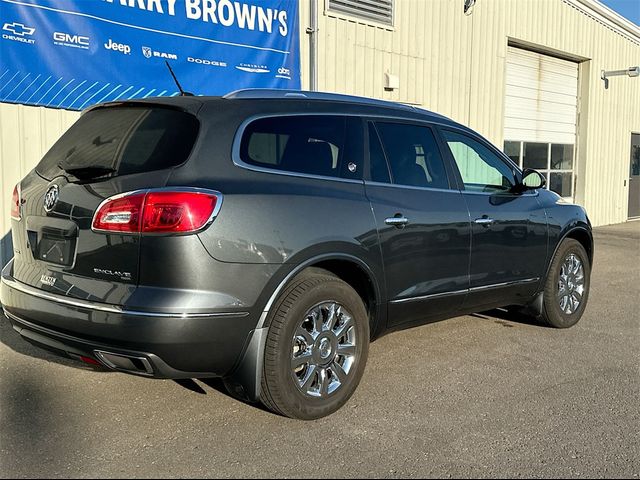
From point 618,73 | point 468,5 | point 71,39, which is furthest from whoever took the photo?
point 618,73

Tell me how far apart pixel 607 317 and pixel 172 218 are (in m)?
4.94

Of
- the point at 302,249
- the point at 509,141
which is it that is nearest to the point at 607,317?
the point at 302,249

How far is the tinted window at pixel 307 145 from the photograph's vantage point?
355 cm

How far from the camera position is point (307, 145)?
3838 millimetres

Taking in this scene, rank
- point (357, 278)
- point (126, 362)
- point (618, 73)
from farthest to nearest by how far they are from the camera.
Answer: point (618, 73)
point (357, 278)
point (126, 362)

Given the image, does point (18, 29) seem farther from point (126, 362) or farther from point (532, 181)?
point (532, 181)

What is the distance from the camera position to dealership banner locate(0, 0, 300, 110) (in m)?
6.13

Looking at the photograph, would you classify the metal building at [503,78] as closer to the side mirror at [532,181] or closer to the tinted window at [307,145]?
the tinted window at [307,145]

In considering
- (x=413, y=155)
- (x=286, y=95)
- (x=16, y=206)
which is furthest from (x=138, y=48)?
(x=413, y=155)

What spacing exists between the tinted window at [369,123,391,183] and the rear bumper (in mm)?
1350

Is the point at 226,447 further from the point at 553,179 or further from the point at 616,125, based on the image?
the point at 616,125

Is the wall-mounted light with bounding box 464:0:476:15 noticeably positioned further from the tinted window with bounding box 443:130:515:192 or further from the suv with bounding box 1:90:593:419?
the suv with bounding box 1:90:593:419

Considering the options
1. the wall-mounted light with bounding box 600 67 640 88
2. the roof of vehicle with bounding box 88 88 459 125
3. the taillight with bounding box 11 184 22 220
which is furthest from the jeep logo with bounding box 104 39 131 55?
the wall-mounted light with bounding box 600 67 640 88

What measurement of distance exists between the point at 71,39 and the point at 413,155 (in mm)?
3879
